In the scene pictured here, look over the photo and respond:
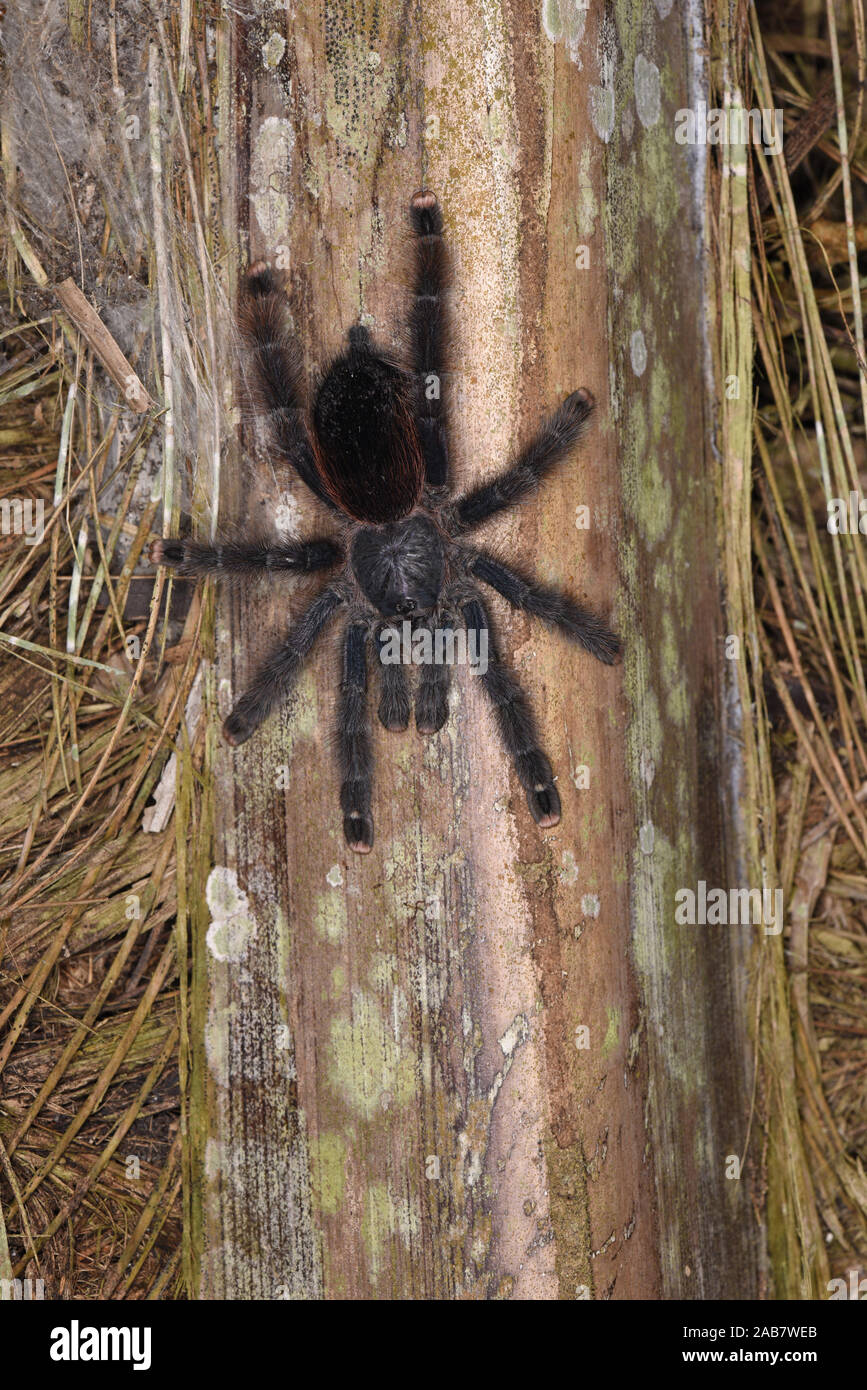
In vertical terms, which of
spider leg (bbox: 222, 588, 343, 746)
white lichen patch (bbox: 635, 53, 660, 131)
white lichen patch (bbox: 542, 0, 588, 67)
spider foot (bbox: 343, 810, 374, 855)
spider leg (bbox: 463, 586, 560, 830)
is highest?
white lichen patch (bbox: 635, 53, 660, 131)

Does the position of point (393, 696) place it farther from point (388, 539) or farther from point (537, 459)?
point (537, 459)

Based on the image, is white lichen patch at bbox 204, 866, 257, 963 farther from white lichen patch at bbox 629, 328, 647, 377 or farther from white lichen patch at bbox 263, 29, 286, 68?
white lichen patch at bbox 263, 29, 286, 68

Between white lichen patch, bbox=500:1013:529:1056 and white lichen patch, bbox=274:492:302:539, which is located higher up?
white lichen patch, bbox=274:492:302:539

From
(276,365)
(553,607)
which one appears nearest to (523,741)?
(553,607)
